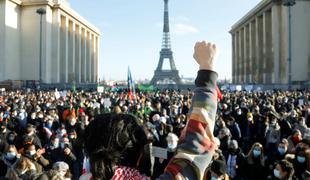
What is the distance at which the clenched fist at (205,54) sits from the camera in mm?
1619

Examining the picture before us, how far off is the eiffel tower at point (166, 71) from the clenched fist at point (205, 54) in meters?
81.8

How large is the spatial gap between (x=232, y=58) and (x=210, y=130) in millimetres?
87008

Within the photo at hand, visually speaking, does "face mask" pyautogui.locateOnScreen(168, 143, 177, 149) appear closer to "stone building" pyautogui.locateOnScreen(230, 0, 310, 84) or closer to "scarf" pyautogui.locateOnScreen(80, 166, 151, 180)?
"scarf" pyautogui.locateOnScreen(80, 166, 151, 180)

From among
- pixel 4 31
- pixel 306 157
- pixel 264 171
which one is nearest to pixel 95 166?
pixel 306 157

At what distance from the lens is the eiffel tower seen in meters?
92.6

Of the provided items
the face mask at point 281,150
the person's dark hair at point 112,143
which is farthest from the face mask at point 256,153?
the person's dark hair at point 112,143

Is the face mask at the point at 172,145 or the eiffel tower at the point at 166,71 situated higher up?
the eiffel tower at the point at 166,71

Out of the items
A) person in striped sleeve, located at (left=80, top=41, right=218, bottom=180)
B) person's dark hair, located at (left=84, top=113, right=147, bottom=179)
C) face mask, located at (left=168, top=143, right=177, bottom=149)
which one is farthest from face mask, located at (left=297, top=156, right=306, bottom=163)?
person's dark hair, located at (left=84, top=113, right=147, bottom=179)

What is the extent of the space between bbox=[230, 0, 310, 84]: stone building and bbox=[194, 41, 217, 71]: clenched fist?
46.8 metres

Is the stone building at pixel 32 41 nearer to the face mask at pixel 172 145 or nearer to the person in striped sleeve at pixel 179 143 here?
the face mask at pixel 172 145

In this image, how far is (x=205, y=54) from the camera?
163 centimetres

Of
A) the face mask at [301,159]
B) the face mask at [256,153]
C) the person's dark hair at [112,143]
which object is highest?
the person's dark hair at [112,143]

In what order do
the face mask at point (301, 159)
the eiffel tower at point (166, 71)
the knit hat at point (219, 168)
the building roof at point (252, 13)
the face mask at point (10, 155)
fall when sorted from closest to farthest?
the knit hat at point (219, 168)
the face mask at point (301, 159)
the face mask at point (10, 155)
the building roof at point (252, 13)
the eiffel tower at point (166, 71)

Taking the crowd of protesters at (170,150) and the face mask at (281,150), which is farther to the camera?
the face mask at (281,150)
